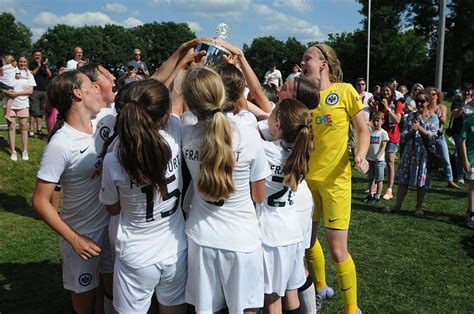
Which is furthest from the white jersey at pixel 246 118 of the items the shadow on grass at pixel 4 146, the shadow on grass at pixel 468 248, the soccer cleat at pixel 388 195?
the shadow on grass at pixel 4 146

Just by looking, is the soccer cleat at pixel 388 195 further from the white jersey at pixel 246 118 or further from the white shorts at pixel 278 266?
the white jersey at pixel 246 118

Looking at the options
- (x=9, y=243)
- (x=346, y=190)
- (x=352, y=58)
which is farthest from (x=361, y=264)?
(x=352, y=58)

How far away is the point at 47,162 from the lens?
245 cm

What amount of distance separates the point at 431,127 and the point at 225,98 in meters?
5.72

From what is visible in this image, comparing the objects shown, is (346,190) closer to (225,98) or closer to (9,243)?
(225,98)

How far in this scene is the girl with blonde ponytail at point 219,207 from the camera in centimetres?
229

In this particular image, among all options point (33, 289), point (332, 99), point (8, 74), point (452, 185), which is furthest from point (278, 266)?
point (8, 74)

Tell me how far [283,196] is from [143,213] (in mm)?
946

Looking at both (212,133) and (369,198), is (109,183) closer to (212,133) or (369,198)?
(212,133)

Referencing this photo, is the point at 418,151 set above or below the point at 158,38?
below

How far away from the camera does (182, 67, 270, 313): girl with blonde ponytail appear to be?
2291 millimetres

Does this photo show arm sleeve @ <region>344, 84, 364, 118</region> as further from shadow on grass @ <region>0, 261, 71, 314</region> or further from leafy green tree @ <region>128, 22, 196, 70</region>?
leafy green tree @ <region>128, 22, 196, 70</region>

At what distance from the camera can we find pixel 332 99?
3.48 meters

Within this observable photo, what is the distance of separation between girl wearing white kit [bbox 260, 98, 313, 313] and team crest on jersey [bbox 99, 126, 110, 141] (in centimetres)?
105
